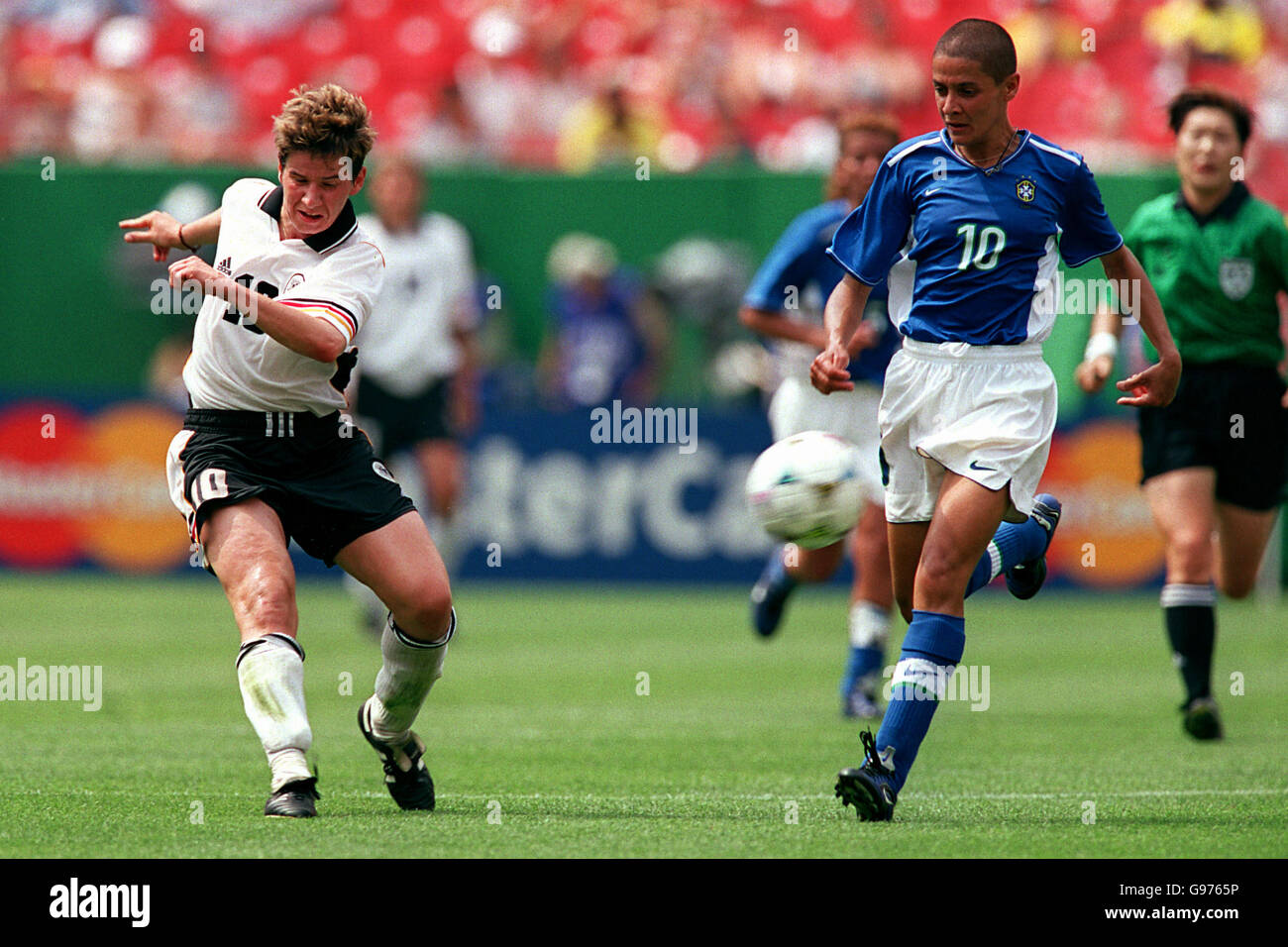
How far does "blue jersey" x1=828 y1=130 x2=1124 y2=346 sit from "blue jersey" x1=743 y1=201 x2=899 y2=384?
2.98 meters

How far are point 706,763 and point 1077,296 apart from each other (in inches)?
323

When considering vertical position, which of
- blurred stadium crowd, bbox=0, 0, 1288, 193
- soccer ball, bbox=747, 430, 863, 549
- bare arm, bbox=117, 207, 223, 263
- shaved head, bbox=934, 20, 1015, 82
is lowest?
soccer ball, bbox=747, 430, 863, 549

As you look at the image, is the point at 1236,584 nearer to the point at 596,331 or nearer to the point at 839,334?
the point at 839,334

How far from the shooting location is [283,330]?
5707 mm

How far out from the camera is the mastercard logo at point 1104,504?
1545 cm

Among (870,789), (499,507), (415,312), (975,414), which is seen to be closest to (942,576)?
(975,414)

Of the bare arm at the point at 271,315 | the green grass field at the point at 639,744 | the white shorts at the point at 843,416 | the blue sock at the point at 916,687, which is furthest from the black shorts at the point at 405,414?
the blue sock at the point at 916,687

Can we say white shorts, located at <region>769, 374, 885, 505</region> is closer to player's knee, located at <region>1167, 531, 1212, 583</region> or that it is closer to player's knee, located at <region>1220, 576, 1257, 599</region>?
player's knee, located at <region>1167, 531, 1212, 583</region>

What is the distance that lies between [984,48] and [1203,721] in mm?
3818

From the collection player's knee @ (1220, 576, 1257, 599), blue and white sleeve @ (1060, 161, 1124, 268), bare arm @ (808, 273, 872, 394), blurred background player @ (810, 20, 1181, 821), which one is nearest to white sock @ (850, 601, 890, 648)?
player's knee @ (1220, 576, 1257, 599)

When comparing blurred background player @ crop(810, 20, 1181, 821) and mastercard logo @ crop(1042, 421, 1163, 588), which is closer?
blurred background player @ crop(810, 20, 1181, 821)

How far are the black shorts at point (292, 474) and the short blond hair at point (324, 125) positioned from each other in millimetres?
858

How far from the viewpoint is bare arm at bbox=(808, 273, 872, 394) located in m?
5.99

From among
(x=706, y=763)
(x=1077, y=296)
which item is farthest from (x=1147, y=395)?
(x=1077, y=296)
